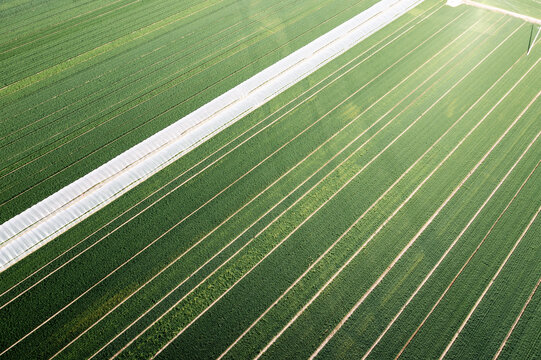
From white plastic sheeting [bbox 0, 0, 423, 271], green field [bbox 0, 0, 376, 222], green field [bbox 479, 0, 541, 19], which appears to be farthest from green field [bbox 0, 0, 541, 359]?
green field [bbox 479, 0, 541, 19]

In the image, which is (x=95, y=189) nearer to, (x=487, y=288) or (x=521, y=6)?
(x=487, y=288)

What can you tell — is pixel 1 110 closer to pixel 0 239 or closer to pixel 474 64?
pixel 0 239

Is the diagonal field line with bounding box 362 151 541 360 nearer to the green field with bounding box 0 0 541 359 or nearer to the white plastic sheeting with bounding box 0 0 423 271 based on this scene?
the green field with bounding box 0 0 541 359

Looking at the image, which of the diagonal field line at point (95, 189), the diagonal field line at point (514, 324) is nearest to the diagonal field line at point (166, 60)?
the diagonal field line at point (95, 189)

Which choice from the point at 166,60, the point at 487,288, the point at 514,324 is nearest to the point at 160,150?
the point at 166,60

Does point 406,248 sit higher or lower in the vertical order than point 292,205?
higher

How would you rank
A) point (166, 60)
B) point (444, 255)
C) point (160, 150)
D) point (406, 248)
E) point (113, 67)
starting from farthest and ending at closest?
1. point (166, 60)
2. point (113, 67)
3. point (160, 150)
4. point (406, 248)
5. point (444, 255)

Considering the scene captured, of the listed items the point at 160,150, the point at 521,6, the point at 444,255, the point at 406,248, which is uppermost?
the point at 521,6

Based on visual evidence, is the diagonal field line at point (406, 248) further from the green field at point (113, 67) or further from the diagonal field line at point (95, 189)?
the green field at point (113, 67)
